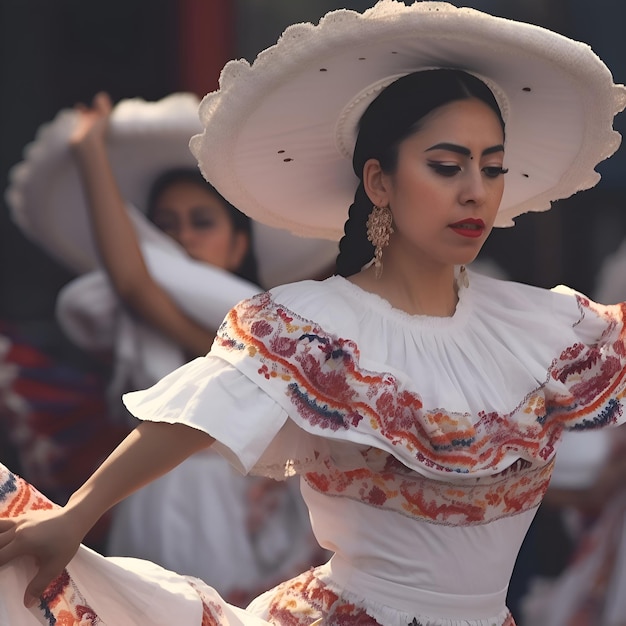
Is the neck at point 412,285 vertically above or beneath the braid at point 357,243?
beneath

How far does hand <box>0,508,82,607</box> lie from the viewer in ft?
5.75

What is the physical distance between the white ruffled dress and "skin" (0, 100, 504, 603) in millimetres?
45

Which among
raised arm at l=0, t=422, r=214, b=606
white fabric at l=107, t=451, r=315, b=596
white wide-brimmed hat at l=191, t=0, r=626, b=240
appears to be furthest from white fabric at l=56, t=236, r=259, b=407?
raised arm at l=0, t=422, r=214, b=606

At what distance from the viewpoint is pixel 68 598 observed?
1811 millimetres

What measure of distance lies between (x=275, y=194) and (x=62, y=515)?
25.4 inches

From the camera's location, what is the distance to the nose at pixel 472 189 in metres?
1.95

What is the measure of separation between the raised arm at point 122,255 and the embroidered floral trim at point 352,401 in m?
1.93

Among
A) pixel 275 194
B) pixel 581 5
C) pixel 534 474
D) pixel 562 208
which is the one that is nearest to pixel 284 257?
pixel 562 208

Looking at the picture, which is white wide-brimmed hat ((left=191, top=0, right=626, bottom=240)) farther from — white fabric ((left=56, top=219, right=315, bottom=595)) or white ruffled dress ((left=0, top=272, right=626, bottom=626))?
white fabric ((left=56, top=219, right=315, bottom=595))

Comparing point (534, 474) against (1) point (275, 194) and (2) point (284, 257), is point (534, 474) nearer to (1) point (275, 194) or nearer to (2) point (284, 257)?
(1) point (275, 194)

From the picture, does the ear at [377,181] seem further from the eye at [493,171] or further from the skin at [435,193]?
the eye at [493,171]

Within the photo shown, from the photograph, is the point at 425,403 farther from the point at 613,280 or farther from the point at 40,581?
the point at 613,280

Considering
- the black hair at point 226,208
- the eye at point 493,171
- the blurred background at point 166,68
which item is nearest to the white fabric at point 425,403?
the eye at point 493,171

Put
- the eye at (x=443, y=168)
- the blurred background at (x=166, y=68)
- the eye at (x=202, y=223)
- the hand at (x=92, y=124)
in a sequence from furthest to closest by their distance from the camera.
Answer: the blurred background at (x=166, y=68), the eye at (x=202, y=223), the hand at (x=92, y=124), the eye at (x=443, y=168)
